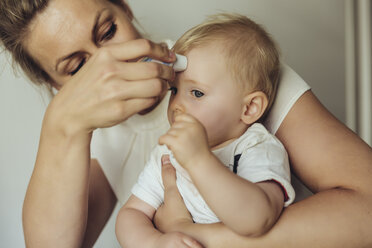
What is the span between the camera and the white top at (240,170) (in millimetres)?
866

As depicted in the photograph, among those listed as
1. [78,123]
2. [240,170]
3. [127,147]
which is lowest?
[127,147]

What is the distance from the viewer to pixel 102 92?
2.81ft

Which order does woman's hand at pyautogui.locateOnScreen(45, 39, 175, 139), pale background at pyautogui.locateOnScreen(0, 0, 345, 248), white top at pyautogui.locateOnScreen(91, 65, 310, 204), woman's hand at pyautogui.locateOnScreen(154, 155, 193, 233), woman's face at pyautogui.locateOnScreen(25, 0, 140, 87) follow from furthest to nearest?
pale background at pyautogui.locateOnScreen(0, 0, 345, 248)
white top at pyautogui.locateOnScreen(91, 65, 310, 204)
woman's face at pyautogui.locateOnScreen(25, 0, 140, 87)
woman's hand at pyautogui.locateOnScreen(154, 155, 193, 233)
woman's hand at pyautogui.locateOnScreen(45, 39, 175, 139)

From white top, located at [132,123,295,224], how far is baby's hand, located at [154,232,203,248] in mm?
104

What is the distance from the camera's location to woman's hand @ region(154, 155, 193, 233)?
0.96 m

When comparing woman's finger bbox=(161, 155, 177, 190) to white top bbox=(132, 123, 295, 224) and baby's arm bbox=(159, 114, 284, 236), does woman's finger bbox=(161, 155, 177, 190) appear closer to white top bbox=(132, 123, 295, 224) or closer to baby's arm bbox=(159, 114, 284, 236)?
white top bbox=(132, 123, 295, 224)

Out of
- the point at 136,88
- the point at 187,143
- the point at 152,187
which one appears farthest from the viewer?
Result: the point at 152,187

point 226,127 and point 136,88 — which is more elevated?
point 136,88

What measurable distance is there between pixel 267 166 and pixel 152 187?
1.23 ft

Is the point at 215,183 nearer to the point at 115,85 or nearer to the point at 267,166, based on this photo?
the point at 267,166

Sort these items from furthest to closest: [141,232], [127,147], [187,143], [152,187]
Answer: [127,147] < [152,187] < [141,232] < [187,143]

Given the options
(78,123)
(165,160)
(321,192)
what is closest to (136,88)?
(78,123)

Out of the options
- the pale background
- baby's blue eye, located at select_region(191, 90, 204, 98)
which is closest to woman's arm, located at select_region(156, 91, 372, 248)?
baby's blue eye, located at select_region(191, 90, 204, 98)

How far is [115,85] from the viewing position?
0.85m
